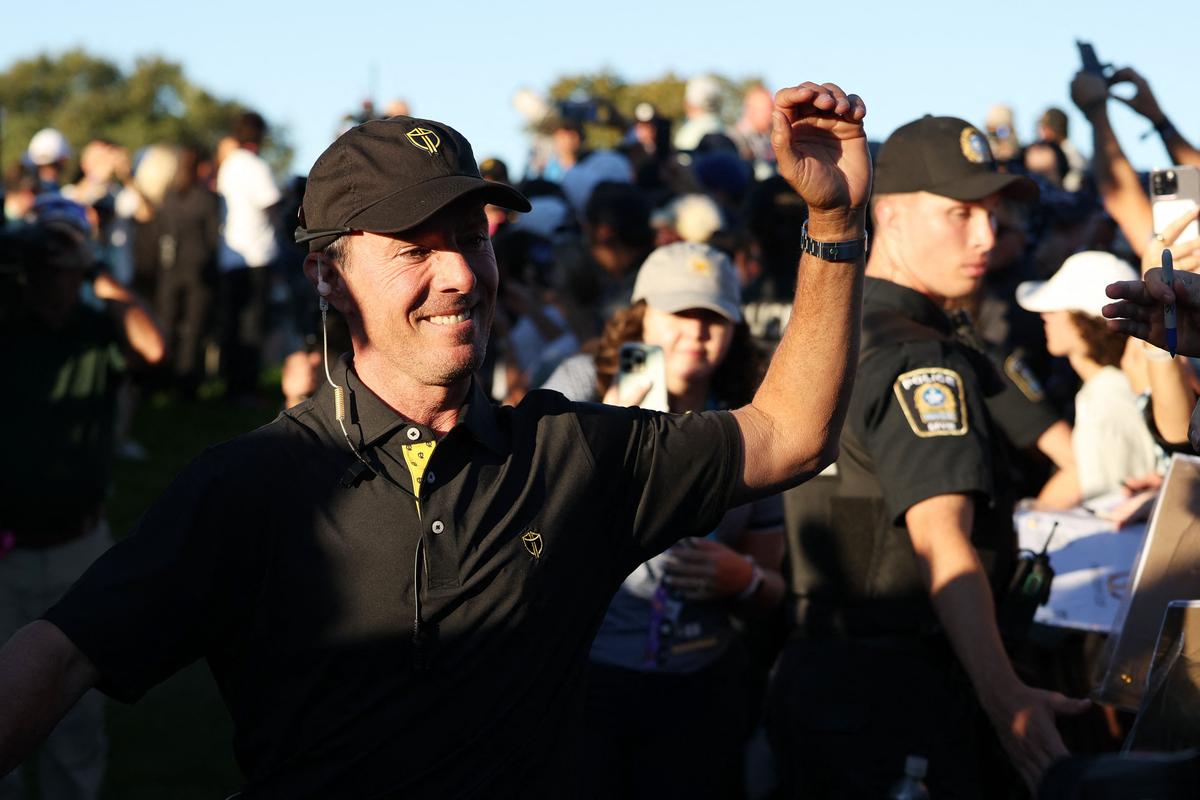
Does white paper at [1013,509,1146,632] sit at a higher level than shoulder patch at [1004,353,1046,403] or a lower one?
lower

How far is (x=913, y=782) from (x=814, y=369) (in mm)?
1319

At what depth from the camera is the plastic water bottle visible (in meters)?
3.76

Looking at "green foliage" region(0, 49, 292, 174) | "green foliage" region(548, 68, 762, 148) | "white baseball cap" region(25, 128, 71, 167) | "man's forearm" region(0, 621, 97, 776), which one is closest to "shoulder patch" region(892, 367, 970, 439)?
"man's forearm" region(0, 621, 97, 776)

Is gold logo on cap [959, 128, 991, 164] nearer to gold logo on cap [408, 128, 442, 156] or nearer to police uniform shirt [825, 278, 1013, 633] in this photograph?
police uniform shirt [825, 278, 1013, 633]

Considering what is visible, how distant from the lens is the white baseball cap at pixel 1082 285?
19.0ft

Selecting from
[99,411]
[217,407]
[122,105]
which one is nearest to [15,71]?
[122,105]

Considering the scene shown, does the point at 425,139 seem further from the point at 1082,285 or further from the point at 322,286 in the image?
the point at 1082,285

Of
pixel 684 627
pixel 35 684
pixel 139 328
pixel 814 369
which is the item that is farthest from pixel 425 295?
pixel 139 328

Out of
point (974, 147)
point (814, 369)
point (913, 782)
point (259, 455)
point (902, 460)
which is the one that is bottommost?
point (913, 782)

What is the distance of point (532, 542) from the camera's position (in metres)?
2.82

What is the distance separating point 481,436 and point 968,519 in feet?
4.70

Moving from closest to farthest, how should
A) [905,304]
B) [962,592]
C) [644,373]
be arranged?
[962,592] < [905,304] < [644,373]

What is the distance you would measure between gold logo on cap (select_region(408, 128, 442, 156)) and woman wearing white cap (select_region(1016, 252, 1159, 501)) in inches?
129

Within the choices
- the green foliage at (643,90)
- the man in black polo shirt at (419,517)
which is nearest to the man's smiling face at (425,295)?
the man in black polo shirt at (419,517)
